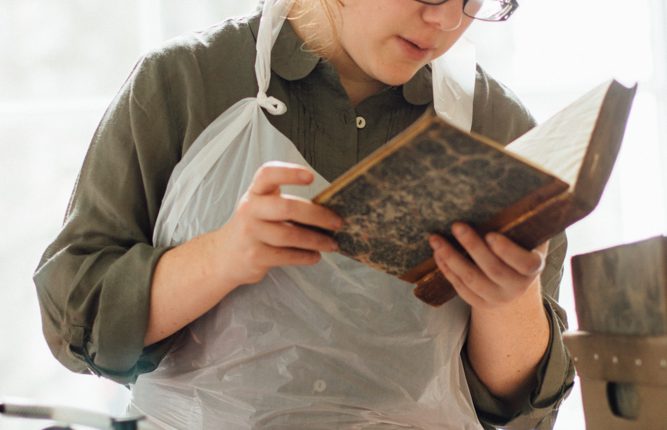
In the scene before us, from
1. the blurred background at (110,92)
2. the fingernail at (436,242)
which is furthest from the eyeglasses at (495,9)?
the blurred background at (110,92)

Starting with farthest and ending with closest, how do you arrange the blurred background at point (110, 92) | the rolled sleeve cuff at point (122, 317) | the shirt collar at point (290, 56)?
1. the blurred background at point (110, 92)
2. the shirt collar at point (290, 56)
3. the rolled sleeve cuff at point (122, 317)

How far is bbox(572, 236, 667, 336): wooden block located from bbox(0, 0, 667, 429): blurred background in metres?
0.99

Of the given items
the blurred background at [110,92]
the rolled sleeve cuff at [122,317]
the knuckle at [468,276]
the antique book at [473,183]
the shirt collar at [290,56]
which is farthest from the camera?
the blurred background at [110,92]

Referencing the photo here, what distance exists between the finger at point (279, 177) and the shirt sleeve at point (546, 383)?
42 centimetres

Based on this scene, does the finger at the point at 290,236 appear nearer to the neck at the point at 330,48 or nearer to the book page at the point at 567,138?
the book page at the point at 567,138

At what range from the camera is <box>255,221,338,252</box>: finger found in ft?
2.59

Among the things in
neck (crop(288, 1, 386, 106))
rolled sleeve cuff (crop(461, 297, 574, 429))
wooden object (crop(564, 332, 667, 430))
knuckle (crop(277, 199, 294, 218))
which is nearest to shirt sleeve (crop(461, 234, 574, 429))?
rolled sleeve cuff (crop(461, 297, 574, 429))

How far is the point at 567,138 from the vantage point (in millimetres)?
773

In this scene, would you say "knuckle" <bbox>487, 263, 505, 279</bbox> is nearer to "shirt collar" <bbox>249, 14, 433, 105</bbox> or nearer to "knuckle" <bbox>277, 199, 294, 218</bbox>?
"knuckle" <bbox>277, 199, 294, 218</bbox>

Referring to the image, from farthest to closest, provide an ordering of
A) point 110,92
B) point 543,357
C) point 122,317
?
point 110,92 < point 543,357 < point 122,317

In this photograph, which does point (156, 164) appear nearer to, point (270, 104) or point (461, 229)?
point (270, 104)

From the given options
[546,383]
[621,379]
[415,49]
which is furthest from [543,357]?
[415,49]

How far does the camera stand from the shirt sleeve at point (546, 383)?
104 cm

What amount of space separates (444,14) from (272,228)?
0.32 metres
